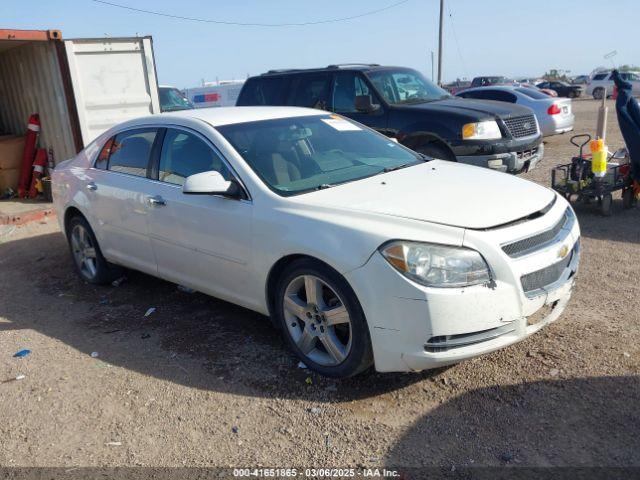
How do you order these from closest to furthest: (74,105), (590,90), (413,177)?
(413,177) → (74,105) → (590,90)

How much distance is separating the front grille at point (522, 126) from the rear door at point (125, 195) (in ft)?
16.6

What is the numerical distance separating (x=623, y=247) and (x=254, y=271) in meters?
4.02

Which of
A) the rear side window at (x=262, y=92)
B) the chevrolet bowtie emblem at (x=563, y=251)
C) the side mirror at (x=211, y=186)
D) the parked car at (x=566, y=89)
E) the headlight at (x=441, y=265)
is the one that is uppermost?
the rear side window at (x=262, y=92)

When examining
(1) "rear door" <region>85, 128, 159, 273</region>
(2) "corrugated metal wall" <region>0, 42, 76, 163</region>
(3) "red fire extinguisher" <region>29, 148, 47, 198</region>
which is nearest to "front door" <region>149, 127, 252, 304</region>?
(1) "rear door" <region>85, 128, 159, 273</region>

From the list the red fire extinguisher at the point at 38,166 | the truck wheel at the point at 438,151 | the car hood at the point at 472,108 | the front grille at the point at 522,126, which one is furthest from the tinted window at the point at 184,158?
the red fire extinguisher at the point at 38,166

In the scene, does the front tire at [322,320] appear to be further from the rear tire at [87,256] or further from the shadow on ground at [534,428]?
the rear tire at [87,256]

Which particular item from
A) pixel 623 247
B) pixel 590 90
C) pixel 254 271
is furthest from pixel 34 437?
pixel 590 90

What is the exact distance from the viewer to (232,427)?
10.9ft

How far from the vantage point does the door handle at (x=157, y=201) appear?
452 centimetres

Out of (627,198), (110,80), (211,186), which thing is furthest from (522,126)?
(110,80)

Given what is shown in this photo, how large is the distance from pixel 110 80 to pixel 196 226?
6319mm

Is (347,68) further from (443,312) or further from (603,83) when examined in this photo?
(603,83)

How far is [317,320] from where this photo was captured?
3.66 m

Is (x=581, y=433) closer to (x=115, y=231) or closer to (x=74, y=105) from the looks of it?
(x=115, y=231)
